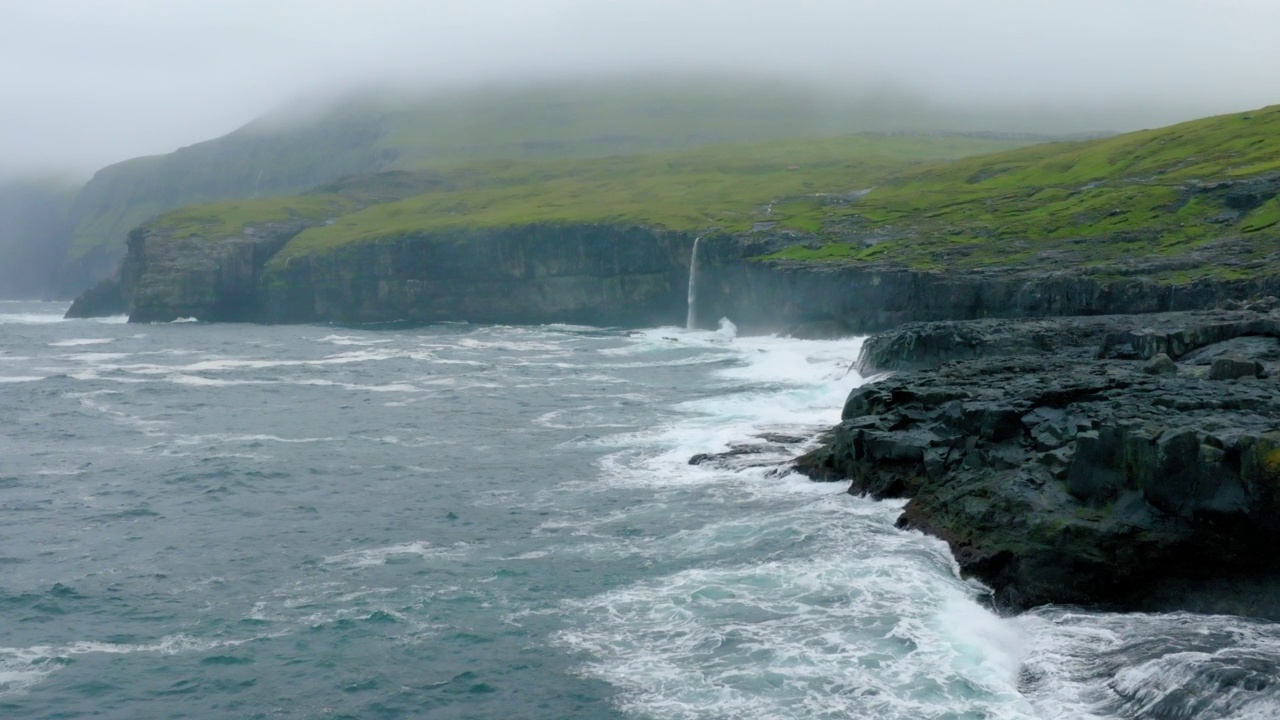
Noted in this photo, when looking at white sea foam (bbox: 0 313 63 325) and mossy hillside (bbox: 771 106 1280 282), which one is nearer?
mossy hillside (bbox: 771 106 1280 282)

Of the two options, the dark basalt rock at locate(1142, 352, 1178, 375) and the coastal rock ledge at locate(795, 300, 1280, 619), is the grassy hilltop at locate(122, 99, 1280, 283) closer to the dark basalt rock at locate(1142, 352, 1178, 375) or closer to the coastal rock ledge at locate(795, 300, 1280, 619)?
the dark basalt rock at locate(1142, 352, 1178, 375)

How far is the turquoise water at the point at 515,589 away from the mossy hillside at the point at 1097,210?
2595cm

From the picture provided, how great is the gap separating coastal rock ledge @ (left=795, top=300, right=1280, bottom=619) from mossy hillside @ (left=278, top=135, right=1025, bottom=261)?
2809 inches

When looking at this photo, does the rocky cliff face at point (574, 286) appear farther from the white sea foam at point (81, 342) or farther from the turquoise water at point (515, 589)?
the white sea foam at point (81, 342)

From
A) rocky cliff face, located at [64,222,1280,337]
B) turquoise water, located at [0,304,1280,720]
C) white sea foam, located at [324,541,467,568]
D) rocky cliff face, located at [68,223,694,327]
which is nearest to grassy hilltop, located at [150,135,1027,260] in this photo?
rocky cliff face, located at [68,223,694,327]

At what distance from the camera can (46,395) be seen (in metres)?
71.9

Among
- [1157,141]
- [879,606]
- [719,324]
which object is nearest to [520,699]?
[879,606]

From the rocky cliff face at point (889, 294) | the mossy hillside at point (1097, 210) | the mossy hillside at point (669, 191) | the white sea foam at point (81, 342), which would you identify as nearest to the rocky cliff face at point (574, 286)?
the rocky cliff face at point (889, 294)

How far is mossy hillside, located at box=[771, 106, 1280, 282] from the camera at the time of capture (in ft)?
238

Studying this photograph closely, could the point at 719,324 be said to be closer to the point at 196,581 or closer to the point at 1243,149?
the point at 1243,149

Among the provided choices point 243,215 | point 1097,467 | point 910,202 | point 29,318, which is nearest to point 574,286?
point 910,202

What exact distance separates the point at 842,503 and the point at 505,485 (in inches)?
521

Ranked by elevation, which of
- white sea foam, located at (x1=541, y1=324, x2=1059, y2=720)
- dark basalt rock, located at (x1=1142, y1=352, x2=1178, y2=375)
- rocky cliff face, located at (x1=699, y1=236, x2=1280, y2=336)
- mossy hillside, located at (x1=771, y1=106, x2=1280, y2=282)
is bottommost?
white sea foam, located at (x1=541, y1=324, x2=1059, y2=720)

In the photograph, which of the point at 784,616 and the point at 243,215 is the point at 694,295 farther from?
the point at 243,215
